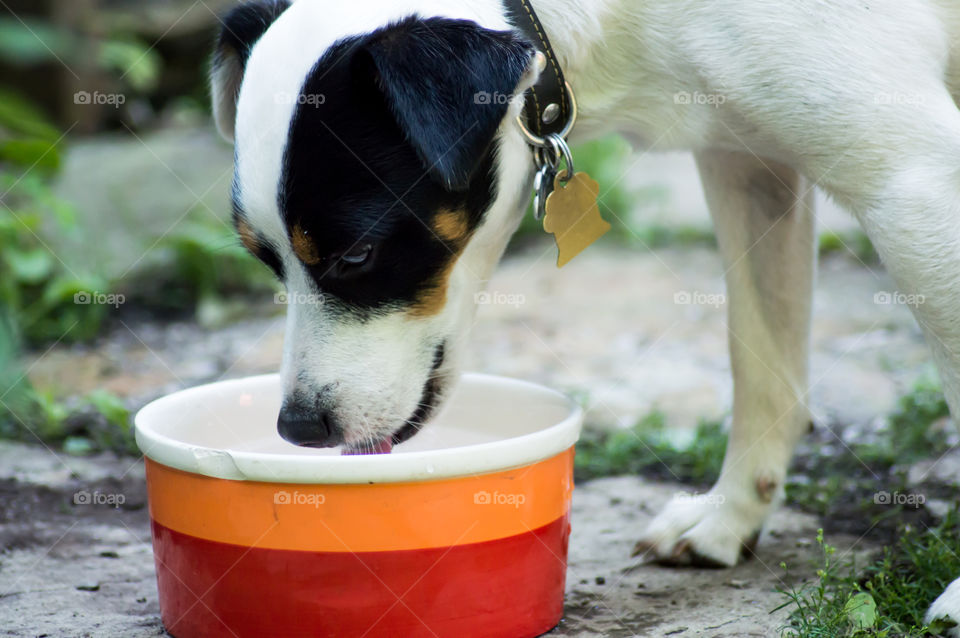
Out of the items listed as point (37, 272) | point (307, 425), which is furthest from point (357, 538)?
point (37, 272)

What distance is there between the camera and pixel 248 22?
1.85 metres

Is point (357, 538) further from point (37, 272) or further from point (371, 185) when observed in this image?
point (37, 272)

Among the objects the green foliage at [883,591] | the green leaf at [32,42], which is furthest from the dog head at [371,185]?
the green leaf at [32,42]

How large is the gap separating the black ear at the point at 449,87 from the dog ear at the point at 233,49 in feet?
1.25

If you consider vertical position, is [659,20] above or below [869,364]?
above

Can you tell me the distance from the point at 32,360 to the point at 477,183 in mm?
2102

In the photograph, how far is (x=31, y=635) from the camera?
1639 millimetres

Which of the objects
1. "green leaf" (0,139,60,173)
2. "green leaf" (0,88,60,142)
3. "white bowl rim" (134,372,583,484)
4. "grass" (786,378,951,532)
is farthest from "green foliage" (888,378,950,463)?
"green leaf" (0,88,60,142)

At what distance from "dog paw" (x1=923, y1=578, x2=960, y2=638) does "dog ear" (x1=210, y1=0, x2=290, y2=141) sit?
1351mm

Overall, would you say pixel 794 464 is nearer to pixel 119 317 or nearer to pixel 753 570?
pixel 753 570

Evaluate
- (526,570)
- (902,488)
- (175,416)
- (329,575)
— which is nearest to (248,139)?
(175,416)

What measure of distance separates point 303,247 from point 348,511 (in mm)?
405

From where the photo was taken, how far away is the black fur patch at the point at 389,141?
4.92 feet

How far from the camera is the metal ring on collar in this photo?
1.71m
